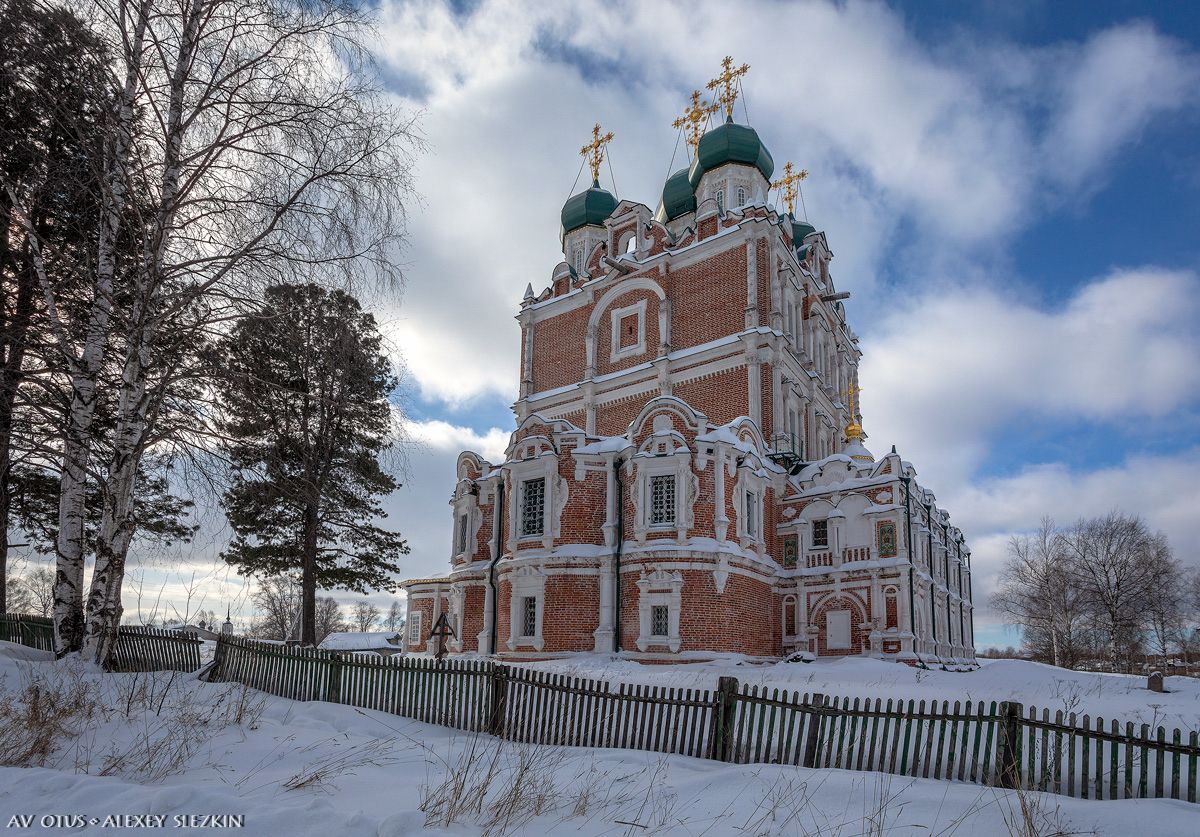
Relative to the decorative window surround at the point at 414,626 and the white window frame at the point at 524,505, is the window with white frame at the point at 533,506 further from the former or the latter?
the decorative window surround at the point at 414,626

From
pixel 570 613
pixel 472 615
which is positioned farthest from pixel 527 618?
pixel 472 615

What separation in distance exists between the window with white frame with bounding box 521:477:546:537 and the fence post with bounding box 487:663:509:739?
13470 mm

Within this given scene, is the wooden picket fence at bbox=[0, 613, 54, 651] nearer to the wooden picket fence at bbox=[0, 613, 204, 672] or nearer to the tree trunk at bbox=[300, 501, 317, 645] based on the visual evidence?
the wooden picket fence at bbox=[0, 613, 204, 672]

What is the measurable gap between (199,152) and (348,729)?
25.5 ft

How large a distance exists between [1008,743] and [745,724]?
9.85ft

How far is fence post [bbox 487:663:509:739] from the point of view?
9.82 meters

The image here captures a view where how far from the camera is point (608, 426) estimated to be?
1211 inches

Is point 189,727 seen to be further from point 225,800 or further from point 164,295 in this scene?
point 164,295

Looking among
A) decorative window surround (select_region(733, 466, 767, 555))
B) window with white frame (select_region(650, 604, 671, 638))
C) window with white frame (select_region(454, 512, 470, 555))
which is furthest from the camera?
window with white frame (select_region(454, 512, 470, 555))

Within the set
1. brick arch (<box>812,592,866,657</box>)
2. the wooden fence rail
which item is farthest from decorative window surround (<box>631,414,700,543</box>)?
the wooden fence rail

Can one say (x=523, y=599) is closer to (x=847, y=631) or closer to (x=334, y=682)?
(x=847, y=631)

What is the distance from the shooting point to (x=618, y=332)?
3173 centimetres

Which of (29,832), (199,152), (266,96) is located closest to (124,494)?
(199,152)

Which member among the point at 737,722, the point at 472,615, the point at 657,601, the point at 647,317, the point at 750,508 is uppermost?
the point at 647,317
